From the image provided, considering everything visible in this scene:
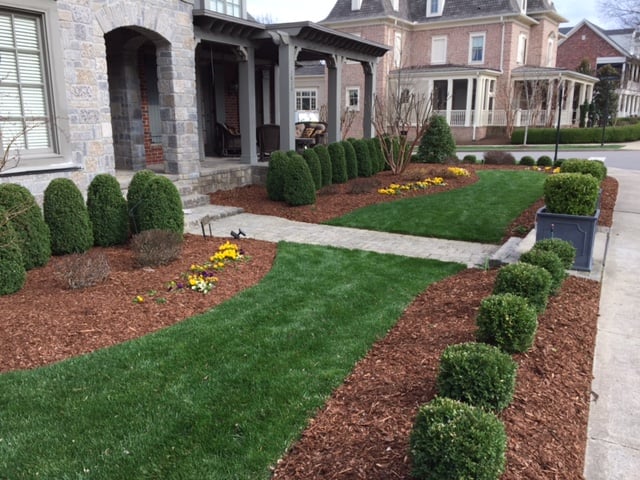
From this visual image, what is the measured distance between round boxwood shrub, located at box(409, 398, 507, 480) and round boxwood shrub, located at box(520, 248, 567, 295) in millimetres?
2490

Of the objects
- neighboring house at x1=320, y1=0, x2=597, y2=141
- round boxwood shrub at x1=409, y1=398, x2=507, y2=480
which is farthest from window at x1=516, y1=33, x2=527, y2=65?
round boxwood shrub at x1=409, y1=398, x2=507, y2=480

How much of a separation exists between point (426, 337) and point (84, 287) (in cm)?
318

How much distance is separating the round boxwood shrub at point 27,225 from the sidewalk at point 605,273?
243cm

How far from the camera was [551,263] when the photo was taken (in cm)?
445

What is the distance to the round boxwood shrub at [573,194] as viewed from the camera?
548cm

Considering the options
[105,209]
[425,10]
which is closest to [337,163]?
[105,209]

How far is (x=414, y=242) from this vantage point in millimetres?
7449

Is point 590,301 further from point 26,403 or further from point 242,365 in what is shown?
point 26,403

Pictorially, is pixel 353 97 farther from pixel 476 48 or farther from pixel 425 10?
pixel 476 48

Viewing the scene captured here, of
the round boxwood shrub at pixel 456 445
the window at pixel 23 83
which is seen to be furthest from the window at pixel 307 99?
the round boxwood shrub at pixel 456 445

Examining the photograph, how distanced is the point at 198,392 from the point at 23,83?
536cm

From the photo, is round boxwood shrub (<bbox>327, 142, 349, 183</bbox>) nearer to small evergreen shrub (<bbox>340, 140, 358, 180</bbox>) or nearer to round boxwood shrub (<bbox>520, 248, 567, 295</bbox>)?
small evergreen shrub (<bbox>340, 140, 358, 180</bbox>)

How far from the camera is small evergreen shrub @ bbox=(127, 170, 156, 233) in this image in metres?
6.40

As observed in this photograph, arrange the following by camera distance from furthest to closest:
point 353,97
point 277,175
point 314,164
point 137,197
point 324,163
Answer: point 353,97 → point 324,163 → point 314,164 → point 277,175 → point 137,197
